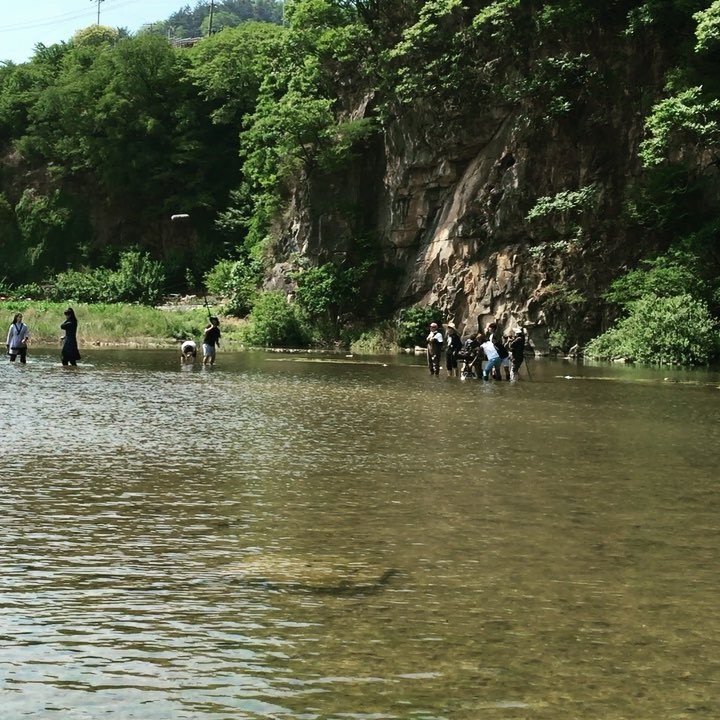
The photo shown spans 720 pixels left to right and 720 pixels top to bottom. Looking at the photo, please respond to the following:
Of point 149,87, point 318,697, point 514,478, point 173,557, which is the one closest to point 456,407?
point 514,478

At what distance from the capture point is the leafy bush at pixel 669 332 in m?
41.2

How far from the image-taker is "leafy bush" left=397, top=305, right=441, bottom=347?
53406 mm

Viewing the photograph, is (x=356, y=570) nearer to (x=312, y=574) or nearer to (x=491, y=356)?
(x=312, y=574)

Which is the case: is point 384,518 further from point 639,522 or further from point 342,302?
point 342,302

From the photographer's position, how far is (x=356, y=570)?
8.93 meters

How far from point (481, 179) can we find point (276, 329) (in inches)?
477

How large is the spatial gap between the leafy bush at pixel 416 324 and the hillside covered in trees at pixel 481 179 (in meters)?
0.10

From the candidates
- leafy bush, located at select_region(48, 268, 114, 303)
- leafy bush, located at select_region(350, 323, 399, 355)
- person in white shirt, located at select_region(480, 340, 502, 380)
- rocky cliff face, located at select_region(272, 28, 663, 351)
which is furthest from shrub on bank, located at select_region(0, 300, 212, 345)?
person in white shirt, located at select_region(480, 340, 502, 380)

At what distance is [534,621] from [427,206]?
49972 millimetres

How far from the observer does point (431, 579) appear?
342 inches

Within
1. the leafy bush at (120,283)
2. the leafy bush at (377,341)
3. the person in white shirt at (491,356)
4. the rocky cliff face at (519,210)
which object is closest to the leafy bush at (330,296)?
the rocky cliff face at (519,210)

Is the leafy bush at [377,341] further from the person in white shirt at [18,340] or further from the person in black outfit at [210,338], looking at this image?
the person in white shirt at [18,340]

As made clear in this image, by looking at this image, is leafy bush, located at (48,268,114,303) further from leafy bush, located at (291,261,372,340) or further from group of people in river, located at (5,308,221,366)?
group of people in river, located at (5,308,221,366)

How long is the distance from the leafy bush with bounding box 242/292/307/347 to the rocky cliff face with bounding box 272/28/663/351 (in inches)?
197
